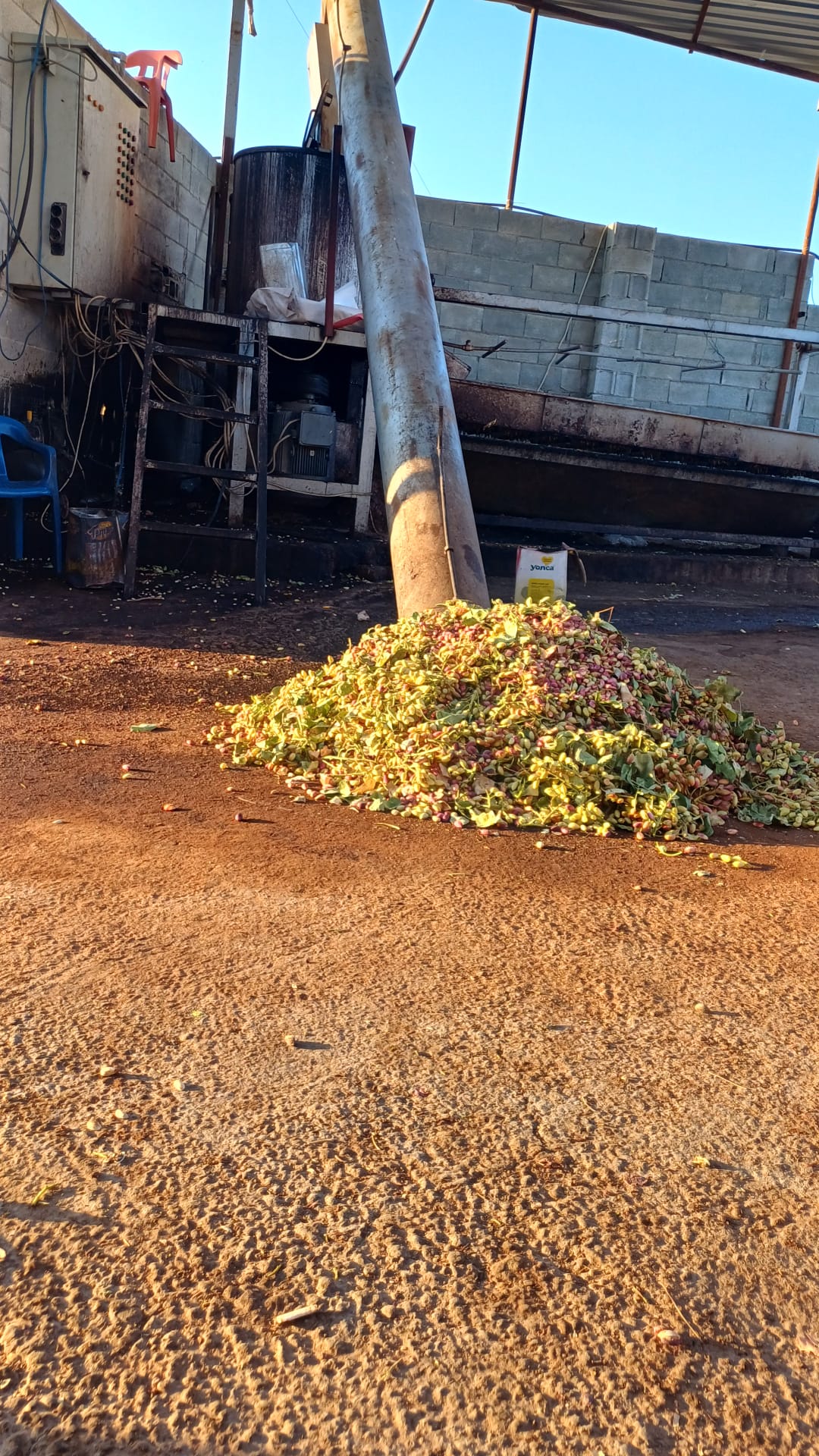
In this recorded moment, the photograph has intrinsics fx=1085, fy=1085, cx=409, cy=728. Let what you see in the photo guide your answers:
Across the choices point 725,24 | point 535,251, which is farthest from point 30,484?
point 725,24

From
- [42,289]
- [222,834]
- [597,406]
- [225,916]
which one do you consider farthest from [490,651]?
[597,406]

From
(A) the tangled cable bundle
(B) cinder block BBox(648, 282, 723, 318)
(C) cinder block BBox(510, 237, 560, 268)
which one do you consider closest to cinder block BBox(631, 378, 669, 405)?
(B) cinder block BBox(648, 282, 723, 318)

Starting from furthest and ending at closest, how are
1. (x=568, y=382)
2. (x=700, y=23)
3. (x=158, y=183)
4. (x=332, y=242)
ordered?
(x=568, y=382) < (x=700, y=23) < (x=158, y=183) < (x=332, y=242)

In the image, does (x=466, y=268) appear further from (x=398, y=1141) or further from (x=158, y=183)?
(x=398, y=1141)

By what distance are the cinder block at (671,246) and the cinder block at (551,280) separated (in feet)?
3.21

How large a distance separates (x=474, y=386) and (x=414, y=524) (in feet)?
11.0

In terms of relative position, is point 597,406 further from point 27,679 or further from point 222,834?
point 222,834

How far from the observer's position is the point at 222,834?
135 inches

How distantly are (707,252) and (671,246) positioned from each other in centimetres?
42

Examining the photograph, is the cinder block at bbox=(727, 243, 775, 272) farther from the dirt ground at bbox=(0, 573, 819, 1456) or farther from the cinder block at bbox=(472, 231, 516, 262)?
the dirt ground at bbox=(0, 573, 819, 1456)

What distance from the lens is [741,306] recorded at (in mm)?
12281

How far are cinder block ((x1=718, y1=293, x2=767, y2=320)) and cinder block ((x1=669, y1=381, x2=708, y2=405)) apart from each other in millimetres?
866

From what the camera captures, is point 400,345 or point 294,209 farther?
point 294,209

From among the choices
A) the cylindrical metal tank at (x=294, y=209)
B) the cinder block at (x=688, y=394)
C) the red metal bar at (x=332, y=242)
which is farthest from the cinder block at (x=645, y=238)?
the red metal bar at (x=332, y=242)
